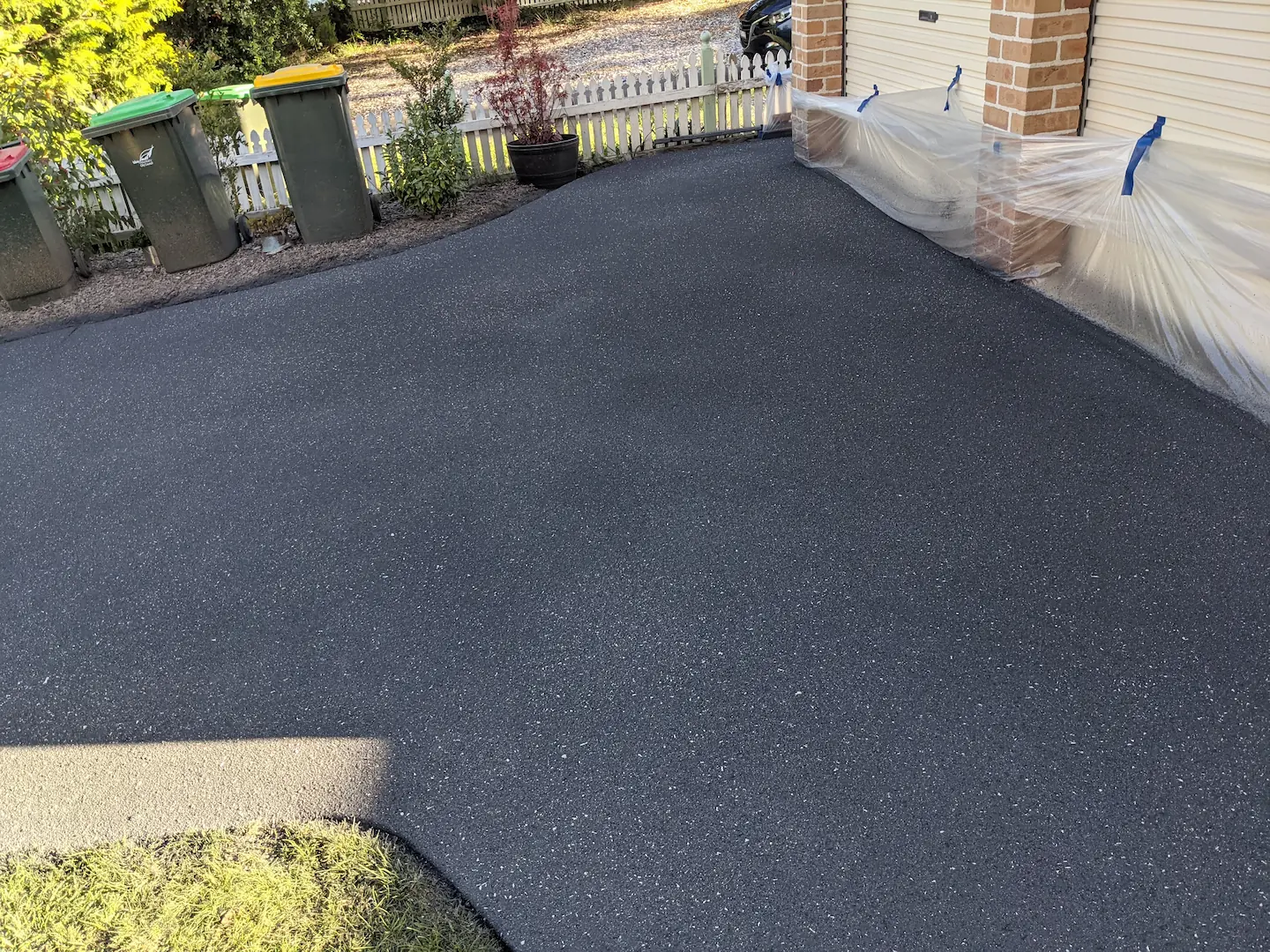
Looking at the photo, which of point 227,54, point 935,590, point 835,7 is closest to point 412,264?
point 835,7

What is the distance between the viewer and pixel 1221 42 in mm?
4254

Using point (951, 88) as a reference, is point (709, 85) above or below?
below

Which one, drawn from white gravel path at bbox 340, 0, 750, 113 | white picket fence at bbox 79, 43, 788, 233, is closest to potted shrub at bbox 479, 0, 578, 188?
white picket fence at bbox 79, 43, 788, 233

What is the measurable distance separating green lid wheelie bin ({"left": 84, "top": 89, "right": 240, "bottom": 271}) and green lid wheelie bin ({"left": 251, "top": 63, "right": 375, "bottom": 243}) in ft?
1.99

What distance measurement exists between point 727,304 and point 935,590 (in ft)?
10.1

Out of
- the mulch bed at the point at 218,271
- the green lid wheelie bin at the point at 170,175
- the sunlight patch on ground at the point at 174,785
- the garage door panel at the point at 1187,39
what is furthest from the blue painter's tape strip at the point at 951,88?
the green lid wheelie bin at the point at 170,175

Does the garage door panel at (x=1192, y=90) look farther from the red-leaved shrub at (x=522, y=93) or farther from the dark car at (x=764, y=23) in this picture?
the dark car at (x=764, y=23)

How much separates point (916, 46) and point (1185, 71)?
2929 millimetres

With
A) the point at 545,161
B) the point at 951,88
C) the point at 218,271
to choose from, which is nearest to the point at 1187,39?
the point at 951,88

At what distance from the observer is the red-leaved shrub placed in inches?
356

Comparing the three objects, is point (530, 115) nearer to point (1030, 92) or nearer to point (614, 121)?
point (614, 121)

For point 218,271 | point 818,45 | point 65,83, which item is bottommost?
point 218,271

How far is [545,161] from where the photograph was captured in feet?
29.7

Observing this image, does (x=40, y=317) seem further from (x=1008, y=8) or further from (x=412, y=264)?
(x=1008, y=8)
